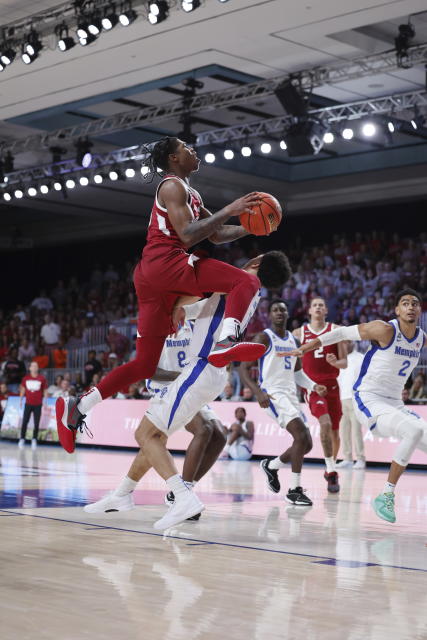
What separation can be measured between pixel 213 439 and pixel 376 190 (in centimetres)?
1651

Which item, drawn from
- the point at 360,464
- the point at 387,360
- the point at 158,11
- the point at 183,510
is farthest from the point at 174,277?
the point at 360,464

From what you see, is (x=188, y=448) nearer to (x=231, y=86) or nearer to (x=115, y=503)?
(x=115, y=503)

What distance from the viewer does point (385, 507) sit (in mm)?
6238

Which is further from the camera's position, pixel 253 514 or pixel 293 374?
pixel 293 374

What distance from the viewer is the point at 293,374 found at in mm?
9031

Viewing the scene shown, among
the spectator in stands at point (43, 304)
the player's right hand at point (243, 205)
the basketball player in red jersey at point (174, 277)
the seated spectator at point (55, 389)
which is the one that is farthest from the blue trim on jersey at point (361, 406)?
the spectator in stands at point (43, 304)

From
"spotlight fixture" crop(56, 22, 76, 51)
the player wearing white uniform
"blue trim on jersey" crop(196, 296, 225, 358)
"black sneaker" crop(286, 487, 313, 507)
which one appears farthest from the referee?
"blue trim on jersey" crop(196, 296, 225, 358)

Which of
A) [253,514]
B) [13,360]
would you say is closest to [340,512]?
[253,514]

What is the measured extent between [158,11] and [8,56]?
2843 millimetres

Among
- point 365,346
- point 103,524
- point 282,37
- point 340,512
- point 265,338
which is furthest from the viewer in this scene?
point 365,346

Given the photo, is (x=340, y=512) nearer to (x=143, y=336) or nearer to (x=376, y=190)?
(x=143, y=336)

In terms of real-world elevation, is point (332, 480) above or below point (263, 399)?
below

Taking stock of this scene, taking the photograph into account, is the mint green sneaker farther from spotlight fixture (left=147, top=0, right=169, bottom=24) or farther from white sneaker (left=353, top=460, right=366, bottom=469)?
spotlight fixture (left=147, top=0, right=169, bottom=24)

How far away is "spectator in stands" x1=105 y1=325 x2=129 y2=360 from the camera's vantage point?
20.7m
